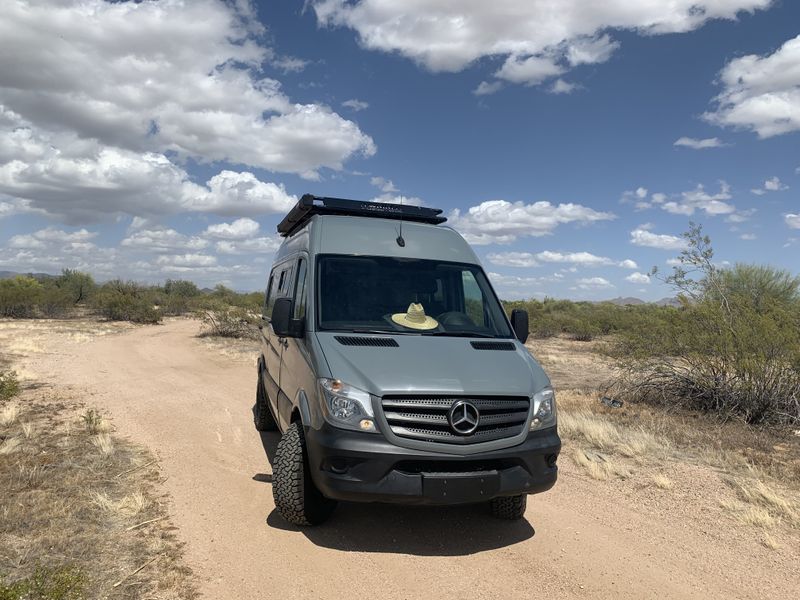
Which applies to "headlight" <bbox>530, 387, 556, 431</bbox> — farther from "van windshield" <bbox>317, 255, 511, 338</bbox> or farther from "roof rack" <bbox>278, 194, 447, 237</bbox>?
"roof rack" <bbox>278, 194, 447, 237</bbox>

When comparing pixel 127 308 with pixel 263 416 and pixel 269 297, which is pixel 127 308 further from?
pixel 263 416

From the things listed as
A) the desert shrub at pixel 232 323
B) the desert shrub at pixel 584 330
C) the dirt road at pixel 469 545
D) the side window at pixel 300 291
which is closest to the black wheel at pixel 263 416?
the dirt road at pixel 469 545

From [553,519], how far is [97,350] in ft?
52.1

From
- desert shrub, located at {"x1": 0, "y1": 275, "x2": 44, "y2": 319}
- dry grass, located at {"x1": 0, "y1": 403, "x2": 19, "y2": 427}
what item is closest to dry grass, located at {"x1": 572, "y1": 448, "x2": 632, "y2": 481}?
dry grass, located at {"x1": 0, "y1": 403, "x2": 19, "y2": 427}

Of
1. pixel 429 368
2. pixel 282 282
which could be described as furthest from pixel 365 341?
pixel 282 282

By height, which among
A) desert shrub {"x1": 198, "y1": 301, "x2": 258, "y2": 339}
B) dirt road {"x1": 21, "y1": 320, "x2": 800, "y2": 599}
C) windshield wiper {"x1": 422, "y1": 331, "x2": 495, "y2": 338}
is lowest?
dirt road {"x1": 21, "y1": 320, "x2": 800, "y2": 599}

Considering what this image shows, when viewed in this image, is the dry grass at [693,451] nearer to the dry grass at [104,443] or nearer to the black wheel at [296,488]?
the black wheel at [296,488]

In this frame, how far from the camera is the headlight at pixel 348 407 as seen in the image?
12.6ft

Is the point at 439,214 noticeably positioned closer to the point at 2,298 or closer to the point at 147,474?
the point at 147,474

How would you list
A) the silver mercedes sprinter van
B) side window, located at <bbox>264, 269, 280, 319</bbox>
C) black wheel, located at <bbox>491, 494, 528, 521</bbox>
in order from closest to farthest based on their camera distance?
the silver mercedes sprinter van < black wheel, located at <bbox>491, 494, 528, 521</bbox> < side window, located at <bbox>264, 269, 280, 319</bbox>

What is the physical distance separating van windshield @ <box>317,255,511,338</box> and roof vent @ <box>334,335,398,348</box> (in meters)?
0.26

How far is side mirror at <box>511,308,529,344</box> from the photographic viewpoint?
525 cm

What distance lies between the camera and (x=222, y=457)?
6.26 meters

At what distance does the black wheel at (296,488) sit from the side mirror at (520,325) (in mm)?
2204
